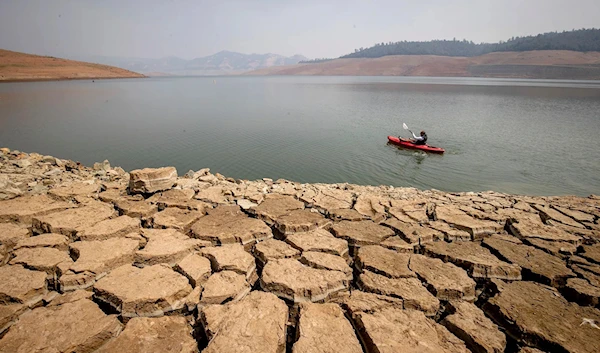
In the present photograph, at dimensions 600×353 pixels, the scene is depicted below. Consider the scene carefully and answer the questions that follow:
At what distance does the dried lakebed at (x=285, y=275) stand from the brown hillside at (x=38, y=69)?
71.4 meters

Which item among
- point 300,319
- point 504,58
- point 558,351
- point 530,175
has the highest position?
point 504,58

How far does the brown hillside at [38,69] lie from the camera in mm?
54344

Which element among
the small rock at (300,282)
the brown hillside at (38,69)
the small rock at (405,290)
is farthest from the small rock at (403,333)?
the brown hillside at (38,69)

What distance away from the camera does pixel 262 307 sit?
8.42 ft

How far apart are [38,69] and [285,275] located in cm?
8224

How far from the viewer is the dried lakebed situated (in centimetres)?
232

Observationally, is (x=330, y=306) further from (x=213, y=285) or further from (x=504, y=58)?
(x=504, y=58)

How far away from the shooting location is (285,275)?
2.94 metres

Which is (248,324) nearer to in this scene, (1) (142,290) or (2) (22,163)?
(1) (142,290)

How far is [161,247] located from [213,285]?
1.02 m

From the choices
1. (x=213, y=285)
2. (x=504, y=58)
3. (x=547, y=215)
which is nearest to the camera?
(x=213, y=285)

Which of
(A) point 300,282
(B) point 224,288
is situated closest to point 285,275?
(A) point 300,282

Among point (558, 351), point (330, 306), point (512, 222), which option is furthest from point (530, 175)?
point (330, 306)

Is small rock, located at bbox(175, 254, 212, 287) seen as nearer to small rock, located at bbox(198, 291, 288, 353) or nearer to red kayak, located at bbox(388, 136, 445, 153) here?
small rock, located at bbox(198, 291, 288, 353)
